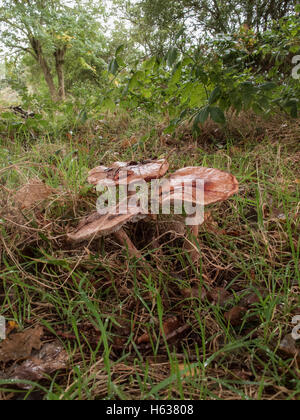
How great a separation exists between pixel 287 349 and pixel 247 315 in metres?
0.15

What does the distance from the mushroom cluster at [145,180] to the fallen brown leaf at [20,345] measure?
0.37 m

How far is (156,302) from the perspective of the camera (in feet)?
3.61

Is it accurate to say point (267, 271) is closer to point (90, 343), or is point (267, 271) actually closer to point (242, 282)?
point (242, 282)

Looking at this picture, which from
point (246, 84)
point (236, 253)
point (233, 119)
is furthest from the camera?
point (233, 119)

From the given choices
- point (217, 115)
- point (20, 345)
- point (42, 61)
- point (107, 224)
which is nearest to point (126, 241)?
point (107, 224)

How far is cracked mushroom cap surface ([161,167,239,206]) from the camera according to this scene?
998 millimetres

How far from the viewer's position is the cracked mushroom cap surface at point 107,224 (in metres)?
1.00

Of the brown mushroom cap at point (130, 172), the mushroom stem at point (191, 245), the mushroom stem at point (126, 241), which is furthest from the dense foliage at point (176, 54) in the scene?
the mushroom stem at point (126, 241)

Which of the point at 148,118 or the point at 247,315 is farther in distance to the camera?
the point at 148,118

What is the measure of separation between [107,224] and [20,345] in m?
0.51

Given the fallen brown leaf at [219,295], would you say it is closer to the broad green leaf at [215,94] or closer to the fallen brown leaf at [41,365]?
the fallen brown leaf at [41,365]

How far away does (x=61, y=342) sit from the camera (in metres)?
1.00
